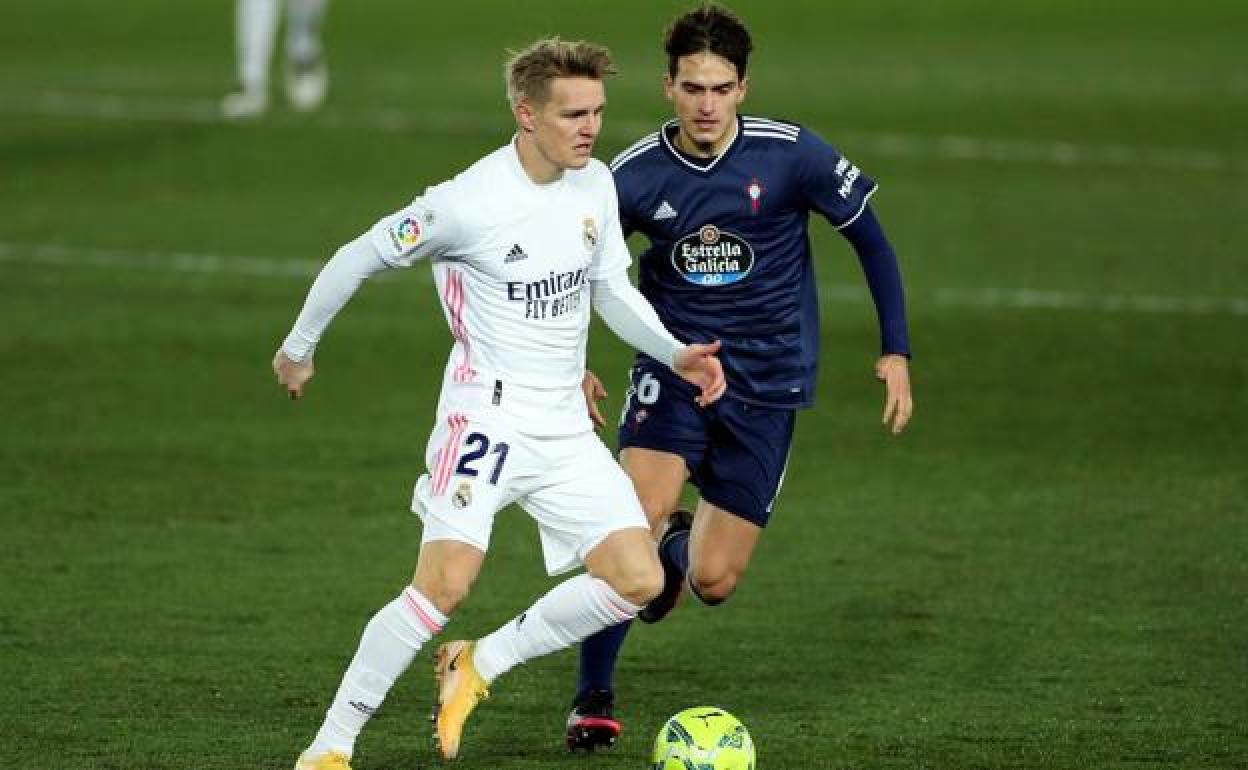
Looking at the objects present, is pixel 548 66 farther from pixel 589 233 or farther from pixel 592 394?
pixel 592 394

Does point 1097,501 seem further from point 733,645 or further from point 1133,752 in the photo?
point 1133,752

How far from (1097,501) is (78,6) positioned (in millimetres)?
24550

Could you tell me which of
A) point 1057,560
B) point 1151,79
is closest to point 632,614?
point 1057,560

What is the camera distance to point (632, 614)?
24.0ft

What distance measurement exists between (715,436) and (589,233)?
1.43 m

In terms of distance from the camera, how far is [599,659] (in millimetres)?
7895

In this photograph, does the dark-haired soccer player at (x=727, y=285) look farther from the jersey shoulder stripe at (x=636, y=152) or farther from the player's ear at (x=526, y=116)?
the player's ear at (x=526, y=116)

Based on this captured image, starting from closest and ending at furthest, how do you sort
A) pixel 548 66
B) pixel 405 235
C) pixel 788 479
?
pixel 405 235, pixel 548 66, pixel 788 479

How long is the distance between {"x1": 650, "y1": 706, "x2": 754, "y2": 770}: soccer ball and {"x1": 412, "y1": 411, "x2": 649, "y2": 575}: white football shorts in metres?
0.61

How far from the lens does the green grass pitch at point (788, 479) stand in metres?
8.11

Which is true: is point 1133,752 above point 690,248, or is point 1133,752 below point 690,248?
below

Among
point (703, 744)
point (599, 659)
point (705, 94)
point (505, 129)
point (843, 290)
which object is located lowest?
point (505, 129)

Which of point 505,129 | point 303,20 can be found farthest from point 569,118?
point 303,20

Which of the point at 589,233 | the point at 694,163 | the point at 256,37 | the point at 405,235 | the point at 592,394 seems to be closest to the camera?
the point at 405,235
